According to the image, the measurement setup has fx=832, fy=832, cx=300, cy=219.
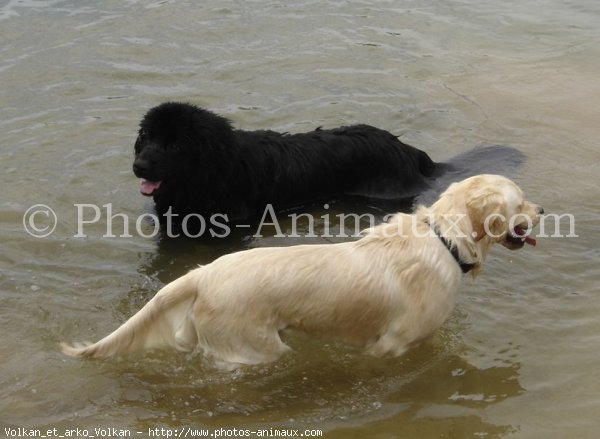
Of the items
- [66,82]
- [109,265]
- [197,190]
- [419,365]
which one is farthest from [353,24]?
[419,365]

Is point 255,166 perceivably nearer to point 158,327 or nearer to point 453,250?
point 453,250

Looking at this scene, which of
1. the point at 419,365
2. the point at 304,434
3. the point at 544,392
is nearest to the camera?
the point at 304,434

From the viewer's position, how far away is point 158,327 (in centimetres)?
420

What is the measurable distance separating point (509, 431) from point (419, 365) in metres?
0.75

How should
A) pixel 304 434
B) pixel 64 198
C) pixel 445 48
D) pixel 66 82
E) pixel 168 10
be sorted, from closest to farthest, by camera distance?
1. pixel 304 434
2. pixel 64 198
3. pixel 66 82
4. pixel 445 48
5. pixel 168 10

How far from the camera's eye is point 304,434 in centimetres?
421

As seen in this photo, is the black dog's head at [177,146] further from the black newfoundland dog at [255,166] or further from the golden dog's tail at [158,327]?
the golden dog's tail at [158,327]

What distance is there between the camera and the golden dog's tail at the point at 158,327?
414cm

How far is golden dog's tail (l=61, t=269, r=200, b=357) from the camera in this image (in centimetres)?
414

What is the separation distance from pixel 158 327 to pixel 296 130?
4104mm

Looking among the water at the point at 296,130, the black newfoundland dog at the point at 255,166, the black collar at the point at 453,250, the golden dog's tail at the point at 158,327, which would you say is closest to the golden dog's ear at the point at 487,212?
the black collar at the point at 453,250

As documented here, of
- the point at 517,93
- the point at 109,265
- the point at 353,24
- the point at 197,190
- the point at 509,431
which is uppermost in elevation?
the point at 353,24

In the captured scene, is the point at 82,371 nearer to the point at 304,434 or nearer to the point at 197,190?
the point at 304,434

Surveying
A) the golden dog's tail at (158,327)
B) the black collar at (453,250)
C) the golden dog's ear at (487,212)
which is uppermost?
the golden dog's ear at (487,212)
